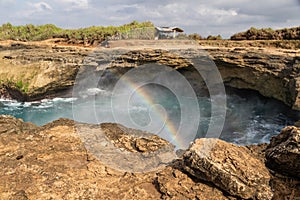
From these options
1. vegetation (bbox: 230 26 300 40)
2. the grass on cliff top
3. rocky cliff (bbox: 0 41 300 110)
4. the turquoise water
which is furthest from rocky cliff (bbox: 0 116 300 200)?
the grass on cliff top

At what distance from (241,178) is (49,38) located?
99.8 ft

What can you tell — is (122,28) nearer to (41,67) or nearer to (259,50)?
(41,67)

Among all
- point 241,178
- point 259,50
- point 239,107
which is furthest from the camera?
→ point 239,107

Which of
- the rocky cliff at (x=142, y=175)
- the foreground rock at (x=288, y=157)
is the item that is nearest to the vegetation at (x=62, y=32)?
the rocky cliff at (x=142, y=175)

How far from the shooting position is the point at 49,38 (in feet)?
97.7

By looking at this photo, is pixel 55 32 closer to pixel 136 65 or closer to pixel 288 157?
pixel 136 65

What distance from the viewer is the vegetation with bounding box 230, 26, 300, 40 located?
2108cm

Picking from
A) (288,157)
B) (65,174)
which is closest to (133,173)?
(65,174)

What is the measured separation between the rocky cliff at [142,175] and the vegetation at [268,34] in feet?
66.4

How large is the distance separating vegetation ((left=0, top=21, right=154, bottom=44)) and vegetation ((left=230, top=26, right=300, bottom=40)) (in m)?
11.7

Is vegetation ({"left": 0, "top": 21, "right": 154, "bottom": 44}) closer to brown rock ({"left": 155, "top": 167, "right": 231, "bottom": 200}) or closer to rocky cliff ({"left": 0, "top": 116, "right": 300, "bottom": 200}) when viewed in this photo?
rocky cliff ({"left": 0, "top": 116, "right": 300, "bottom": 200})

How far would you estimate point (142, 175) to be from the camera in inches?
141

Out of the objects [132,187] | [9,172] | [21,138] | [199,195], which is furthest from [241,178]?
[21,138]

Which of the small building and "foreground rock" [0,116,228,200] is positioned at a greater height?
the small building
